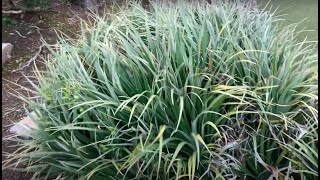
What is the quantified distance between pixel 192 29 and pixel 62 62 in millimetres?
800

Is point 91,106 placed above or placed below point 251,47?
below

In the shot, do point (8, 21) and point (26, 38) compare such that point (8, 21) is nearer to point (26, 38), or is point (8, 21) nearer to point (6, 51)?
point (26, 38)

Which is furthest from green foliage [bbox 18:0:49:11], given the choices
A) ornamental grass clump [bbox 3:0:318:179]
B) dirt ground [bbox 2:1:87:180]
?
ornamental grass clump [bbox 3:0:318:179]

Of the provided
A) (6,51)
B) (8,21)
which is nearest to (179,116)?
(6,51)

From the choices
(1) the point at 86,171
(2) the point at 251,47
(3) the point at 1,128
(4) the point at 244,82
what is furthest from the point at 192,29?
(3) the point at 1,128

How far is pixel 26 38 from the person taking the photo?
4.06 m

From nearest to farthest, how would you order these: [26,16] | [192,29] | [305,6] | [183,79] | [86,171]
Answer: [86,171], [183,79], [192,29], [26,16], [305,6]

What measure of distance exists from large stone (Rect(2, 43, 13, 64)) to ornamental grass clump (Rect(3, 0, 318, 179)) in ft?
4.49

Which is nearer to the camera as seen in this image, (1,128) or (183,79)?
(183,79)

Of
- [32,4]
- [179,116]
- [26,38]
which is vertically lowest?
[26,38]

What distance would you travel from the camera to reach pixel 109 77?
2.42 metres

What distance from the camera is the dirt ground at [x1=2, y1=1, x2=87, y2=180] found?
10.1 ft

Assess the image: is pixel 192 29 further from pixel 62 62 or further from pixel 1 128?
pixel 1 128

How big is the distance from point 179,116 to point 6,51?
2.26m
